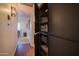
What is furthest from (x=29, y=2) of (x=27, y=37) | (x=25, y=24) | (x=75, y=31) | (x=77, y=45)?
(x=77, y=45)

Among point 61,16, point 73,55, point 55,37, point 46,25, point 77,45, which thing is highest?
point 61,16

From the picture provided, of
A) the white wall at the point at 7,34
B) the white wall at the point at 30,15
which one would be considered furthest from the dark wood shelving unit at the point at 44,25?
the white wall at the point at 7,34

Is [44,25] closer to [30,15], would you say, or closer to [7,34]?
[30,15]

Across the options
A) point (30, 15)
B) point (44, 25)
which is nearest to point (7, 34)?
point (30, 15)

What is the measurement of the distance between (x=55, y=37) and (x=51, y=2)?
0.49 m

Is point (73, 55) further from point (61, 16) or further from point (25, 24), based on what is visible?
point (25, 24)

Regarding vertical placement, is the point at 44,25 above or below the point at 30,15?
below

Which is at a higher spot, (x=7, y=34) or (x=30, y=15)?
(x=30, y=15)

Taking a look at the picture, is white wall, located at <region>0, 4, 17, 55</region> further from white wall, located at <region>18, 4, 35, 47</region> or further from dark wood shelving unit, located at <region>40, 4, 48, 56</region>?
Result: dark wood shelving unit, located at <region>40, 4, 48, 56</region>

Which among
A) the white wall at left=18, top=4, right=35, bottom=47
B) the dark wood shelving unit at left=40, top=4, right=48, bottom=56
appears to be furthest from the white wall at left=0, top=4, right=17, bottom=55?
the dark wood shelving unit at left=40, top=4, right=48, bottom=56

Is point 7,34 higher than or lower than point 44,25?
lower

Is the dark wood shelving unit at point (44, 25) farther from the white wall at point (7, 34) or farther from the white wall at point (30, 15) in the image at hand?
the white wall at point (7, 34)

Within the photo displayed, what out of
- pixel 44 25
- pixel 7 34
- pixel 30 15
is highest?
pixel 30 15

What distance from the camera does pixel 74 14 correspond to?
4.71 feet
